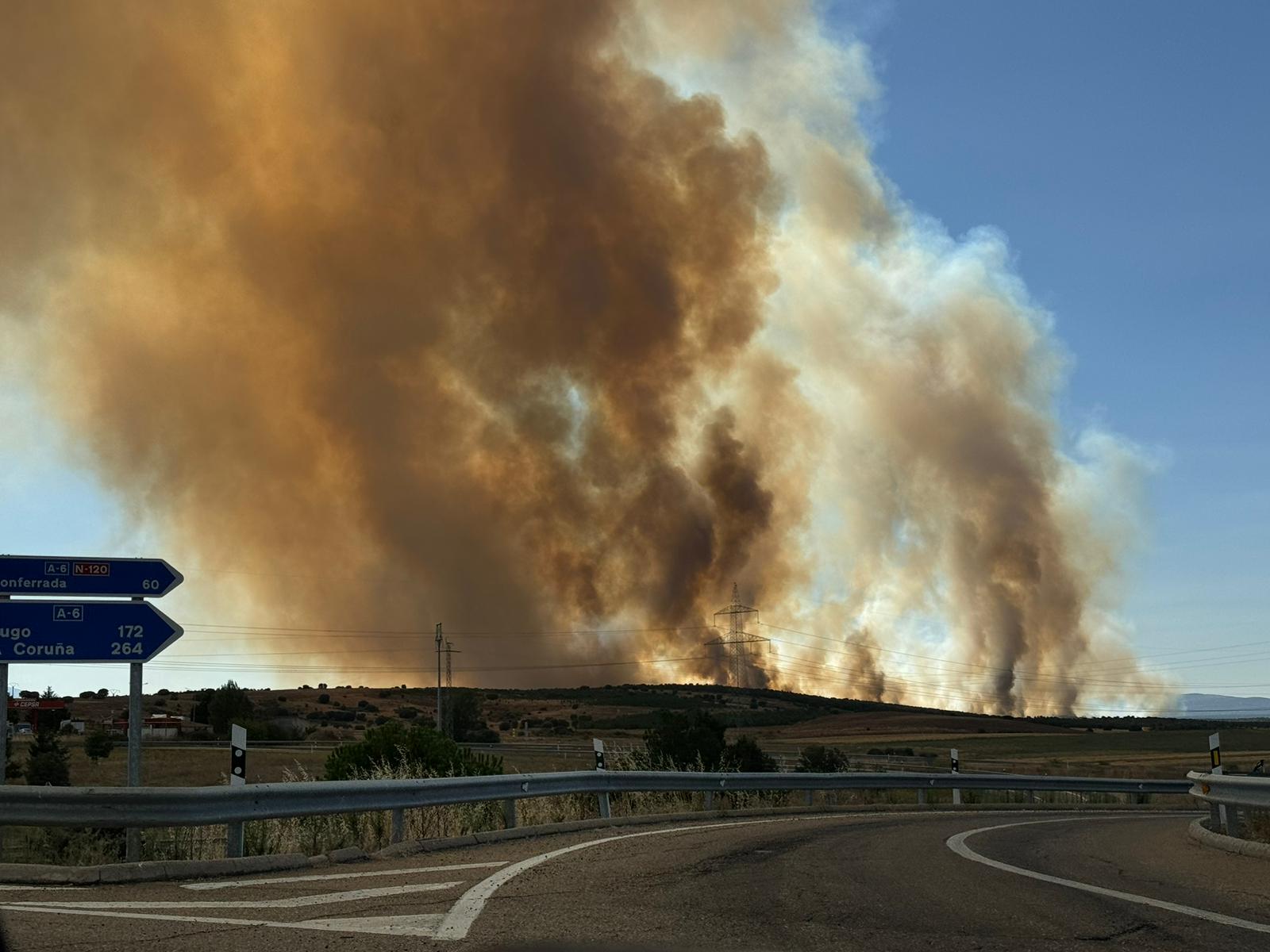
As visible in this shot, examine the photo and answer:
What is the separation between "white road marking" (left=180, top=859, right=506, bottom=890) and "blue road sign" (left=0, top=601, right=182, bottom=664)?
11.4ft

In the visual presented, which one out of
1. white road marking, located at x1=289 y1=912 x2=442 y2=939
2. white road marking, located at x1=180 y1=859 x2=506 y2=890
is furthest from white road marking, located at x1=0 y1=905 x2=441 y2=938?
white road marking, located at x1=180 y1=859 x2=506 y2=890

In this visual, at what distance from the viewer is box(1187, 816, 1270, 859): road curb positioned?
12.1 metres

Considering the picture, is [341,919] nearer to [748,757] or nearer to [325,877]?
[325,877]

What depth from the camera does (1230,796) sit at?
13742mm

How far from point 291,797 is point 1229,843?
30.9 feet

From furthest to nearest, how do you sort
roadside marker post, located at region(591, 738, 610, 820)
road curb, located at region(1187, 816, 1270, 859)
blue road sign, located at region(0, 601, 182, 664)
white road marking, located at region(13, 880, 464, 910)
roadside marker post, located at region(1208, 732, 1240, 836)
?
roadside marker post, located at region(591, 738, 610, 820) → roadside marker post, located at region(1208, 732, 1240, 836) → blue road sign, located at region(0, 601, 182, 664) → road curb, located at region(1187, 816, 1270, 859) → white road marking, located at region(13, 880, 464, 910)

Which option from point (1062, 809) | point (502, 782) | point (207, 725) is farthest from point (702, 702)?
point (502, 782)

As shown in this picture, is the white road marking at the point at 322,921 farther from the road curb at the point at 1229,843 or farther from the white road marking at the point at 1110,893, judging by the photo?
the road curb at the point at 1229,843

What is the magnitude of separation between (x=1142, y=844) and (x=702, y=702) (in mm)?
123278

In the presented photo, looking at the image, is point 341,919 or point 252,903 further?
point 252,903

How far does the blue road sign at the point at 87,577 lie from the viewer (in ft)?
40.4

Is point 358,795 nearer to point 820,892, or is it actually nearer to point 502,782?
point 502,782

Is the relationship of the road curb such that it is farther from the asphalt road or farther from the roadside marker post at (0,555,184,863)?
the roadside marker post at (0,555,184,863)

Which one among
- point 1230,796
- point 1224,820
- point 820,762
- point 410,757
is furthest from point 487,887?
point 820,762
